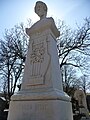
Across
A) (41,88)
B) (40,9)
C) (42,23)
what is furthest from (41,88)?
(40,9)

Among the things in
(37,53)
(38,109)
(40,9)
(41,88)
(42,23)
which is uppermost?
(40,9)

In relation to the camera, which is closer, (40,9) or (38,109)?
(38,109)

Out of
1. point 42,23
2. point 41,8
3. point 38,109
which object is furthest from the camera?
point 41,8

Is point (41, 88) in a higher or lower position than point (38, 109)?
higher

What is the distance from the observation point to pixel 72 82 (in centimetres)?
2484

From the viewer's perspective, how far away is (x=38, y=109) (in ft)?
12.1

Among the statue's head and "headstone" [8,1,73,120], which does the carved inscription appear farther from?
the statue's head

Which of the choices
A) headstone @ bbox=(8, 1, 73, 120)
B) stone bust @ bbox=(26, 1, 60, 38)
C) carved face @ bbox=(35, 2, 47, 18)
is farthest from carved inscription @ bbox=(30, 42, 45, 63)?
carved face @ bbox=(35, 2, 47, 18)

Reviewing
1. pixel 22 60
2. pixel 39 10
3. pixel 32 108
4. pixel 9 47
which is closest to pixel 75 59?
pixel 22 60

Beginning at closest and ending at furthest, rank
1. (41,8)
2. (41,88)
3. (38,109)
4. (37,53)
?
(38,109) < (41,88) < (37,53) < (41,8)

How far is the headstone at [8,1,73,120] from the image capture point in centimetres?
362

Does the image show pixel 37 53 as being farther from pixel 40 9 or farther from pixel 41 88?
pixel 40 9

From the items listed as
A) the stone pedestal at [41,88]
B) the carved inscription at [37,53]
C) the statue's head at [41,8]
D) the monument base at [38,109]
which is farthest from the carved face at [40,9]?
the monument base at [38,109]

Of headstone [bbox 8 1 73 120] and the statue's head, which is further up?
the statue's head
